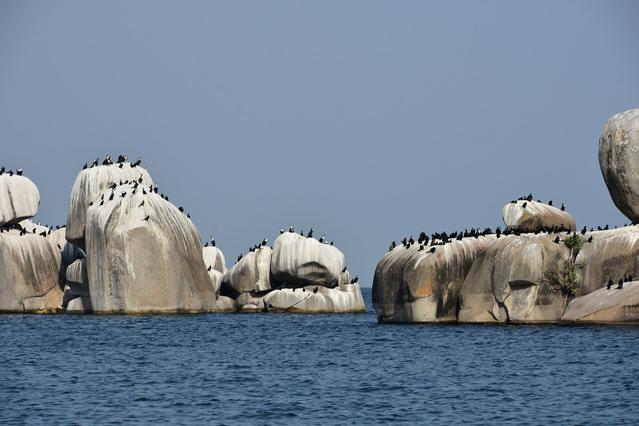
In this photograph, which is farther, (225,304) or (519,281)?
(225,304)

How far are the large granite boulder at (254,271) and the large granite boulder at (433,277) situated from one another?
25.9m

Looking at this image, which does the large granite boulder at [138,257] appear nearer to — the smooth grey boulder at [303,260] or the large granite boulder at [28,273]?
the large granite boulder at [28,273]

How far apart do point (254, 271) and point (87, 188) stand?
13889 mm

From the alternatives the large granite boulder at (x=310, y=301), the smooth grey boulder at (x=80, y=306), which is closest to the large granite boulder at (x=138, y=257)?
the smooth grey boulder at (x=80, y=306)

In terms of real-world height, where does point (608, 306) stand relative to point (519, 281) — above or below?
below

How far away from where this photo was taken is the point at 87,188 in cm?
8069

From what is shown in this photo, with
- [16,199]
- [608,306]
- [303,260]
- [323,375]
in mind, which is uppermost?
[16,199]

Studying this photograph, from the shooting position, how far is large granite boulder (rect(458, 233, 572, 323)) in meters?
57.2

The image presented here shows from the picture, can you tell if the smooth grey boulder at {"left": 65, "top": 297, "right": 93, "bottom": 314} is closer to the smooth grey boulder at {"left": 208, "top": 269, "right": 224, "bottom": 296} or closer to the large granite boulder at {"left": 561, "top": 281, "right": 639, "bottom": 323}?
the smooth grey boulder at {"left": 208, "top": 269, "right": 224, "bottom": 296}

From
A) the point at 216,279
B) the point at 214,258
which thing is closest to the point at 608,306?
the point at 216,279

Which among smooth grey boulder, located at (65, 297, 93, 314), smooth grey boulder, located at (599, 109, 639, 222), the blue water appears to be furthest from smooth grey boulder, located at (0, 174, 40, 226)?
smooth grey boulder, located at (599, 109, 639, 222)

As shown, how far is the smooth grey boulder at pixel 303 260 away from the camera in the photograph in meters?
84.8

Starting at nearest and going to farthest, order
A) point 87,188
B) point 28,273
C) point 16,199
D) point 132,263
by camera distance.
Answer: point 132,263
point 87,188
point 28,273
point 16,199

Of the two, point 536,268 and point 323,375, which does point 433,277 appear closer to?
point 536,268
